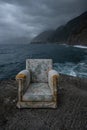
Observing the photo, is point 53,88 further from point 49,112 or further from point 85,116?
point 85,116

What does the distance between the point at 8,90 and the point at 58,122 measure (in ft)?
8.99

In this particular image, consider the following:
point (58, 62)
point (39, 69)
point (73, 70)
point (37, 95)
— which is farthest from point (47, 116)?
point (58, 62)

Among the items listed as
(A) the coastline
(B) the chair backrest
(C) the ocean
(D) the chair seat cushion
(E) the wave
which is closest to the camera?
(A) the coastline

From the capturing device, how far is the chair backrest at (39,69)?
212 inches

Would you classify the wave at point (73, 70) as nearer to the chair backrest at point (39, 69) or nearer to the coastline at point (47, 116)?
the chair backrest at point (39, 69)

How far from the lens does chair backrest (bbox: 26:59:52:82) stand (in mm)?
5395

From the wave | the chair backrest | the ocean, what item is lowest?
the ocean

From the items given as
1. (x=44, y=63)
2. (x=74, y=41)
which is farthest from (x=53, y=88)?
(x=74, y=41)

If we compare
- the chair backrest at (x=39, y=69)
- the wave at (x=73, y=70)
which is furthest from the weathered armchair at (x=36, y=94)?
the wave at (x=73, y=70)

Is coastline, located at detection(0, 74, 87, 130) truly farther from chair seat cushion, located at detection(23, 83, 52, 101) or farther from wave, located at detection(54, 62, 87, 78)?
wave, located at detection(54, 62, 87, 78)

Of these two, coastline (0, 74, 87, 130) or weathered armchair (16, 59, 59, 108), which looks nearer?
coastline (0, 74, 87, 130)

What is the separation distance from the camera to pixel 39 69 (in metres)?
5.45

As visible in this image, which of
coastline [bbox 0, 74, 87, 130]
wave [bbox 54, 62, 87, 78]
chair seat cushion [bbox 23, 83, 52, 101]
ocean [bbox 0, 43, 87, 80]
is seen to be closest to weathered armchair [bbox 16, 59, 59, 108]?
chair seat cushion [bbox 23, 83, 52, 101]

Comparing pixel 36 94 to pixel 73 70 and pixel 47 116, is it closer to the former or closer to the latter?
pixel 47 116
